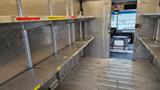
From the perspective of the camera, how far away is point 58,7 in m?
2.22

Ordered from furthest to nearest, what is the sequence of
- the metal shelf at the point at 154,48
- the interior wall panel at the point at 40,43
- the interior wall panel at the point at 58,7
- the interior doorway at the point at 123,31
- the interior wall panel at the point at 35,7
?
1. the interior doorway at the point at 123,31
2. the interior wall panel at the point at 58,7
3. the metal shelf at the point at 154,48
4. the interior wall panel at the point at 40,43
5. the interior wall panel at the point at 35,7

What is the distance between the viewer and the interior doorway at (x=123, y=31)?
4.63 m

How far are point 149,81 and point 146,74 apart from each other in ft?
1.10

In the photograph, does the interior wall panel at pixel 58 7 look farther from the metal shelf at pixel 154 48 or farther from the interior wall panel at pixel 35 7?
the metal shelf at pixel 154 48

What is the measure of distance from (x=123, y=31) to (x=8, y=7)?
591 centimetres

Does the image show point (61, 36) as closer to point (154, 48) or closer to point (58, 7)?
point (58, 7)

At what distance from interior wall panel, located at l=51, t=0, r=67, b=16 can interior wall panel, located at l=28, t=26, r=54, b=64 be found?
0.34 meters

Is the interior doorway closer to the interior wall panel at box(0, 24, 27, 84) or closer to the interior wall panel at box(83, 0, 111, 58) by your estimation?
the interior wall panel at box(83, 0, 111, 58)

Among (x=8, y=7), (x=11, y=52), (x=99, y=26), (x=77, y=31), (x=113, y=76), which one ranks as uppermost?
(x=8, y=7)

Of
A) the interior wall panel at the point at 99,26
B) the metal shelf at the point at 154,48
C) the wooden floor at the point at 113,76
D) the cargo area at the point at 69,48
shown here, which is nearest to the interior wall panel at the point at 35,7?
the cargo area at the point at 69,48

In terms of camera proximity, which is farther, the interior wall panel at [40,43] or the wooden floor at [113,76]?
the wooden floor at [113,76]

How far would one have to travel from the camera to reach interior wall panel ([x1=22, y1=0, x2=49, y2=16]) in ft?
4.67

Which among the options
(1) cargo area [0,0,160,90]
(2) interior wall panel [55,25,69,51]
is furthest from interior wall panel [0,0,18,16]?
(2) interior wall panel [55,25,69,51]

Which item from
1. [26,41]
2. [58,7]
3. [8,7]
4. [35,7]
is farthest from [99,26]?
[8,7]
